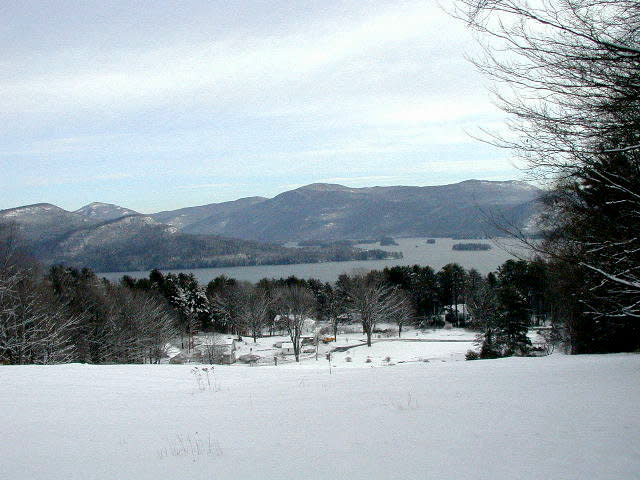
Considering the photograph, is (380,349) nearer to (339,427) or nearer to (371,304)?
(371,304)

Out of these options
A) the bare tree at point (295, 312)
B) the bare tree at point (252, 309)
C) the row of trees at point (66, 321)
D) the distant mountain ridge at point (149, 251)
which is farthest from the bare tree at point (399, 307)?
the distant mountain ridge at point (149, 251)

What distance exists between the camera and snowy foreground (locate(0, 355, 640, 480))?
344 cm

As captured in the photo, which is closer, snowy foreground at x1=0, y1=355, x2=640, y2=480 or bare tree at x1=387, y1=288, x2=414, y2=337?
snowy foreground at x1=0, y1=355, x2=640, y2=480

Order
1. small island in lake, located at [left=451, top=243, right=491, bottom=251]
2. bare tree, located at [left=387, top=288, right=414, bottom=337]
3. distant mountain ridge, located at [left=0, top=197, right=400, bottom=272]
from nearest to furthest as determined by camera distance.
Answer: bare tree, located at [left=387, top=288, right=414, bottom=337] → small island in lake, located at [left=451, top=243, right=491, bottom=251] → distant mountain ridge, located at [left=0, top=197, right=400, bottom=272]

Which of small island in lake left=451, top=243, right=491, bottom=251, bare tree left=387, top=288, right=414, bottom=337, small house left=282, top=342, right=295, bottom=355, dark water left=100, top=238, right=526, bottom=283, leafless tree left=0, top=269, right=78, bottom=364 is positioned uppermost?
→ small island in lake left=451, top=243, right=491, bottom=251

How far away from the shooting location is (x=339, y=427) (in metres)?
4.46

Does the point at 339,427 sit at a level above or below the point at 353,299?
above

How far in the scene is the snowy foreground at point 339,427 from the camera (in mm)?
3443

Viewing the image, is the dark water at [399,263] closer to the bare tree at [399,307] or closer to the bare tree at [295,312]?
the bare tree at [399,307]

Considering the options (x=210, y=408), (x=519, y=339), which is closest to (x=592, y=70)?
(x=210, y=408)

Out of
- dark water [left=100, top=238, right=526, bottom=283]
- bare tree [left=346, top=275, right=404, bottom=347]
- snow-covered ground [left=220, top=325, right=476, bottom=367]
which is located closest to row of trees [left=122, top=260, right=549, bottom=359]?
bare tree [left=346, top=275, right=404, bottom=347]

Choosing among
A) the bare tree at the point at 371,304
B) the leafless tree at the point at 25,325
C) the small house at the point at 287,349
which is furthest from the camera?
the bare tree at the point at 371,304

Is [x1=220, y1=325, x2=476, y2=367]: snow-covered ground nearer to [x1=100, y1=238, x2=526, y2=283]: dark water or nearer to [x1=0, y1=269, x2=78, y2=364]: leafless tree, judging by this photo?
[x1=100, y1=238, x2=526, y2=283]: dark water

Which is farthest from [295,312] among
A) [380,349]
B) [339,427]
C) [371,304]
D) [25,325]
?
[339,427]
